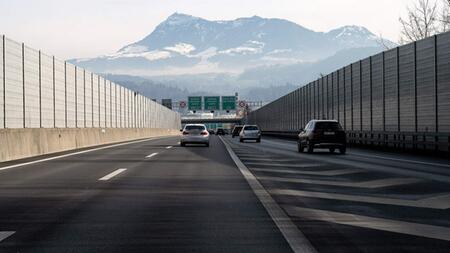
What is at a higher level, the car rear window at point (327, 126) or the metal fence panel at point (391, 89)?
the metal fence panel at point (391, 89)

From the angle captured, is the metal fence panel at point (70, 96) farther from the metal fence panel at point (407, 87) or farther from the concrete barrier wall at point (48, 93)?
the metal fence panel at point (407, 87)

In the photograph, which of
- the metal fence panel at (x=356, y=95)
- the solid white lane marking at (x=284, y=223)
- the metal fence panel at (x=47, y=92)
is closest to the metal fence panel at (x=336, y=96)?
the metal fence panel at (x=356, y=95)

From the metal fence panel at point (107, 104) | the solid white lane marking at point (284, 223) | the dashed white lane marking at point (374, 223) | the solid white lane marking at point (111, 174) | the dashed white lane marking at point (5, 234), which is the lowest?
the dashed white lane marking at point (374, 223)

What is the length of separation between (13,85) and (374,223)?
1925 cm

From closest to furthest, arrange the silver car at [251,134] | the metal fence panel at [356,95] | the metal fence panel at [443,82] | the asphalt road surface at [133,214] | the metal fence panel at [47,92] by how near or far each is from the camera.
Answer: the asphalt road surface at [133,214], the metal fence panel at [443,82], the metal fence panel at [47,92], the metal fence panel at [356,95], the silver car at [251,134]

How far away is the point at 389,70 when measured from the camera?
32.1m

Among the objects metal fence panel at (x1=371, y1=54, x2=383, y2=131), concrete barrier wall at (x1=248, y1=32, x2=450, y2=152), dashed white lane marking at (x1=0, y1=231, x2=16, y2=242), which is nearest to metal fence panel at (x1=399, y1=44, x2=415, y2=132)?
concrete barrier wall at (x1=248, y1=32, x2=450, y2=152)

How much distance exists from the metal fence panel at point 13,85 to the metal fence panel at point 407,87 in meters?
17.7

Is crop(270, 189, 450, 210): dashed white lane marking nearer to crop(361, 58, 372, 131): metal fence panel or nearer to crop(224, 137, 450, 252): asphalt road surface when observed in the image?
crop(224, 137, 450, 252): asphalt road surface

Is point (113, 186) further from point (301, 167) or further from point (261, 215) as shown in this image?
point (301, 167)

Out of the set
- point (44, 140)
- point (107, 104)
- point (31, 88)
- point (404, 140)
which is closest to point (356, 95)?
point (404, 140)

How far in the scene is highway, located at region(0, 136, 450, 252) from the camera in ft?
22.3

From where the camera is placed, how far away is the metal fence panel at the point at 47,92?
1099 inches

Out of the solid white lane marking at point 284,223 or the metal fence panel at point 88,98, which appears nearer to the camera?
the solid white lane marking at point 284,223
